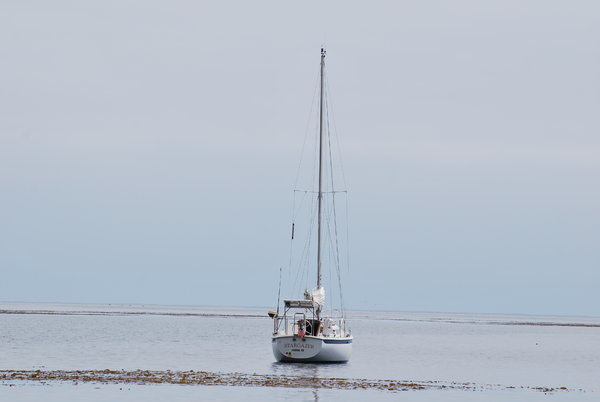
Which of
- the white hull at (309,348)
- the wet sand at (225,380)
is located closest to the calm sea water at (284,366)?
the white hull at (309,348)

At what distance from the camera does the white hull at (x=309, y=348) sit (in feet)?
206

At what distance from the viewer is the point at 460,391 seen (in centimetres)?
5012

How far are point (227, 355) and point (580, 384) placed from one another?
28519mm

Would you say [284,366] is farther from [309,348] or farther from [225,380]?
[225,380]

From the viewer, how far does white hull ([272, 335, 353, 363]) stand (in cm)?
6288

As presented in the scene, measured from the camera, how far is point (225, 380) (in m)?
51.2

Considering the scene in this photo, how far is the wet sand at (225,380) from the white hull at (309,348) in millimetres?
7065

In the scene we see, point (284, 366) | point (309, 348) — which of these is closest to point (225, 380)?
point (309, 348)

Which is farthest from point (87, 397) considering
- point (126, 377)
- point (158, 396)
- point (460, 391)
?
point (460, 391)

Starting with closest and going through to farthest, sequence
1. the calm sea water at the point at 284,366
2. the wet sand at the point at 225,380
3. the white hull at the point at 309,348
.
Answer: the calm sea water at the point at 284,366 < the wet sand at the point at 225,380 < the white hull at the point at 309,348

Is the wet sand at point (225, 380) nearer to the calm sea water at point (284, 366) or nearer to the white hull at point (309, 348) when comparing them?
the calm sea water at point (284, 366)

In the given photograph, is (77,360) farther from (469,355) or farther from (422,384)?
(469,355)

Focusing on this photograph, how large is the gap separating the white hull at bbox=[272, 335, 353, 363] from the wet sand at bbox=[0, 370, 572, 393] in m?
7.07

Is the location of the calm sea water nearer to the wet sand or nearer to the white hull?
the white hull
